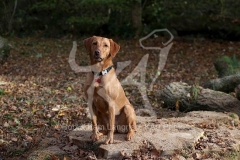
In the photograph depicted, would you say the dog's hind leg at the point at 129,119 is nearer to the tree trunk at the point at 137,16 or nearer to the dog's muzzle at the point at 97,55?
the dog's muzzle at the point at 97,55

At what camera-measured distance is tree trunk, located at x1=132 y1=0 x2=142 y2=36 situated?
53.0ft

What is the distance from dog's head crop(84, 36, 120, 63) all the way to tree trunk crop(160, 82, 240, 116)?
331 cm

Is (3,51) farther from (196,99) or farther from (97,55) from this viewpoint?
(97,55)

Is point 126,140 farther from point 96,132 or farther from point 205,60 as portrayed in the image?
→ point 205,60

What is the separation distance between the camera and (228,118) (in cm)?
643

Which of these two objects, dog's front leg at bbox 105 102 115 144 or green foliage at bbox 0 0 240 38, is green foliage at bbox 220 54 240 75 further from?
dog's front leg at bbox 105 102 115 144

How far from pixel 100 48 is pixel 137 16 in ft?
39.2

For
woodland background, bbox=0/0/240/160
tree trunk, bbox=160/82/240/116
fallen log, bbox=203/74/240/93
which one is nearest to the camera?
woodland background, bbox=0/0/240/160

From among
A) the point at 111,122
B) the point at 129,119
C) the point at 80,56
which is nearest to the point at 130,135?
the point at 129,119

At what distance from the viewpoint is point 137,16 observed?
16.4 meters

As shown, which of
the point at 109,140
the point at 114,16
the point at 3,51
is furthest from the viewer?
the point at 114,16

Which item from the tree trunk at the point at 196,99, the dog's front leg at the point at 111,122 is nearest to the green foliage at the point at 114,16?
the tree trunk at the point at 196,99

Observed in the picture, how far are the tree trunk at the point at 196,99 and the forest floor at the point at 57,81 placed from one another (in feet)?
0.80

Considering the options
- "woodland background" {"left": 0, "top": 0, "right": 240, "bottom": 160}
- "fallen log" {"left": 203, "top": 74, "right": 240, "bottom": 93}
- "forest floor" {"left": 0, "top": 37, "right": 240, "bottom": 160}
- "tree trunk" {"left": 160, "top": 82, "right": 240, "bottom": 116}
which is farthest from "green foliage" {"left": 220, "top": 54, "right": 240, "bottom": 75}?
"tree trunk" {"left": 160, "top": 82, "right": 240, "bottom": 116}
